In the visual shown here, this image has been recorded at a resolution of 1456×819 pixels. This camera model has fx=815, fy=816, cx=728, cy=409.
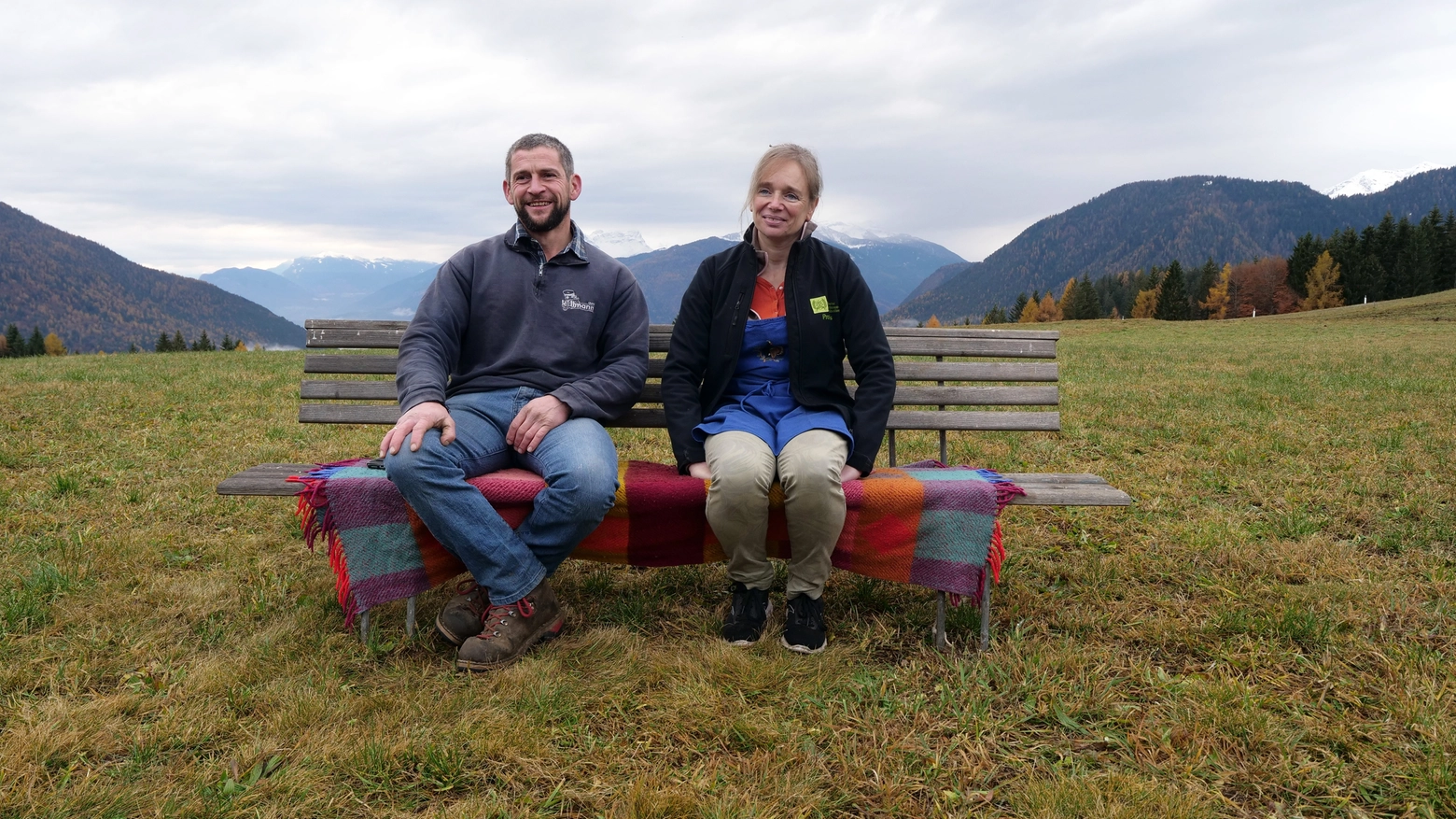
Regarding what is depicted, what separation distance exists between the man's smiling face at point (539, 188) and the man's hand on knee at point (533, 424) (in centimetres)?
95

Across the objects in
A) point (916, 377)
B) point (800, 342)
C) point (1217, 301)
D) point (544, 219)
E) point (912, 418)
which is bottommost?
point (912, 418)

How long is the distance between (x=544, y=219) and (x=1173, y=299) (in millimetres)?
80370

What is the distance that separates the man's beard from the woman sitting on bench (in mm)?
781

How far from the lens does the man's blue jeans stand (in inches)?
133

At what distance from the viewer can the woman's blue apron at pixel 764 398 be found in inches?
150

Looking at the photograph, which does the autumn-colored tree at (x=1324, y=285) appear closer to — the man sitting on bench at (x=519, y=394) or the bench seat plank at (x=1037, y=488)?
the bench seat plank at (x=1037, y=488)

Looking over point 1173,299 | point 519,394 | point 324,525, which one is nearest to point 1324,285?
point 1173,299

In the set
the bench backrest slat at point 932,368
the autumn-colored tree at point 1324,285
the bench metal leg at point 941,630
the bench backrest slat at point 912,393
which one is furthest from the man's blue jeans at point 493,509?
the autumn-colored tree at point 1324,285

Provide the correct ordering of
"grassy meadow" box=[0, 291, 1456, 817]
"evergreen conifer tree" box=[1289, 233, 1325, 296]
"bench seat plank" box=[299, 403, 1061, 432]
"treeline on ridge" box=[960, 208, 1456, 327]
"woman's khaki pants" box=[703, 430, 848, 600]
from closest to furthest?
"grassy meadow" box=[0, 291, 1456, 817], "woman's khaki pants" box=[703, 430, 848, 600], "bench seat plank" box=[299, 403, 1061, 432], "treeline on ridge" box=[960, 208, 1456, 327], "evergreen conifer tree" box=[1289, 233, 1325, 296]

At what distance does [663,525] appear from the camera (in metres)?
3.76

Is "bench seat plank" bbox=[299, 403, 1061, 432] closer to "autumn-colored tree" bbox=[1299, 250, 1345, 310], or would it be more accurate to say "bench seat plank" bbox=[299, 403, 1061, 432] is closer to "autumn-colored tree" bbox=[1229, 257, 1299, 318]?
"autumn-colored tree" bbox=[1299, 250, 1345, 310]

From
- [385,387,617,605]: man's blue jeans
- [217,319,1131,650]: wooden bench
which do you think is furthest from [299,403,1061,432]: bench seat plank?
[385,387,617,605]: man's blue jeans

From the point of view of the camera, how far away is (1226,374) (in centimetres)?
1365

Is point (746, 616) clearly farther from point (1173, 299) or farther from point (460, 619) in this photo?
point (1173, 299)
